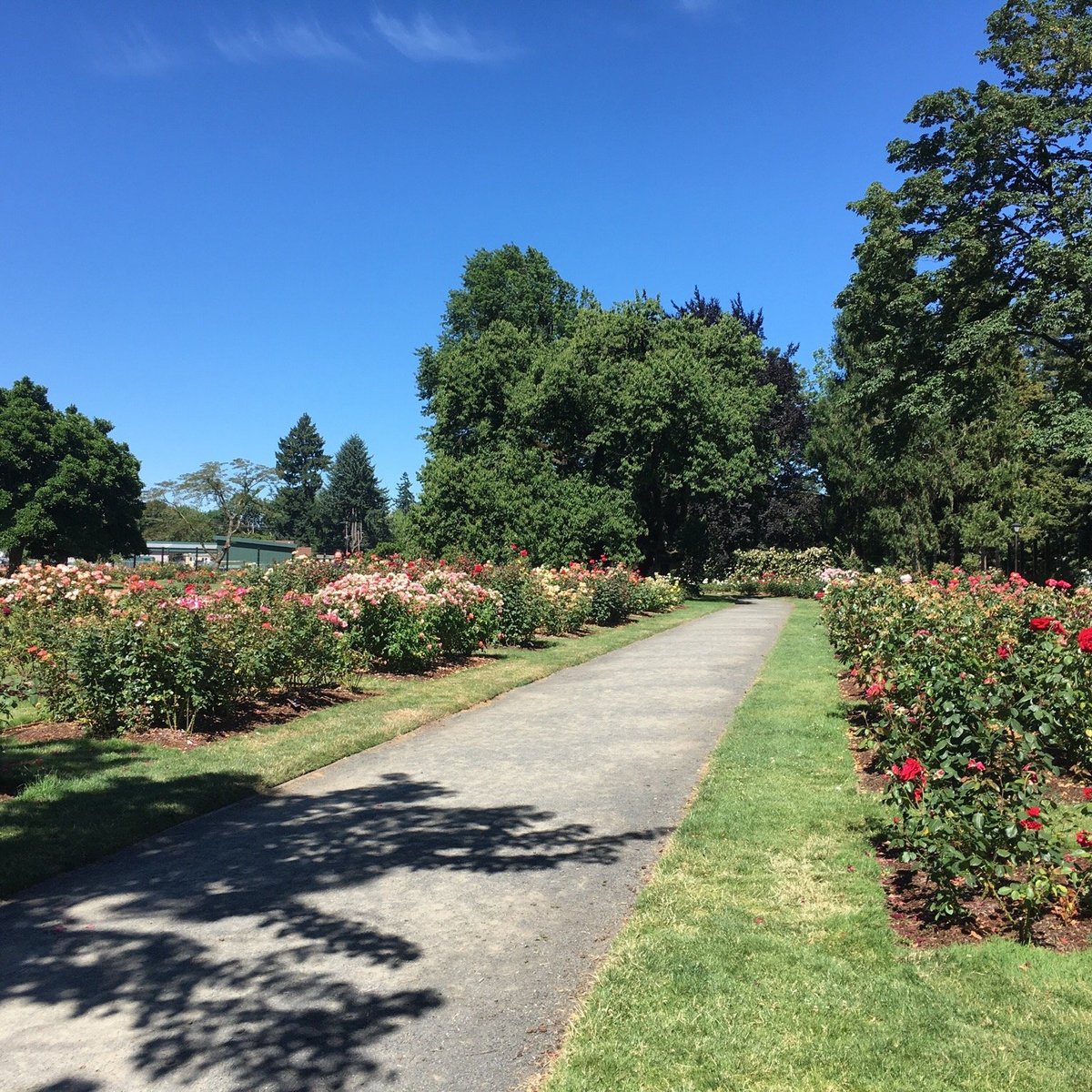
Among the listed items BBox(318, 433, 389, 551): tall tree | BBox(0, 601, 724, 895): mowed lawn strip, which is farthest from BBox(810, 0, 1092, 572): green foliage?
BBox(318, 433, 389, 551): tall tree

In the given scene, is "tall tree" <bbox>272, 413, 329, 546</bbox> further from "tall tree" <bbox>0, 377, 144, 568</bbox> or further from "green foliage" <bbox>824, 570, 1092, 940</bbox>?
"green foliage" <bbox>824, 570, 1092, 940</bbox>

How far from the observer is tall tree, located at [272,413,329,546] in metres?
121

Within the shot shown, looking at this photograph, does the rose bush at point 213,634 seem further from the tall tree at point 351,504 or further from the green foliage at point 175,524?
the tall tree at point 351,504

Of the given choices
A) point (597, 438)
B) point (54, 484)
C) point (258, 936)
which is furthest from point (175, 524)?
point (258, 936)

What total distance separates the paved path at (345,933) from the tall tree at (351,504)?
10985 cm

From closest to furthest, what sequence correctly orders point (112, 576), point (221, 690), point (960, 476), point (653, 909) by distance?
1. point (653, 909)
2. point (221, 690)
3. point (112, 576)
4. point (960, 476)

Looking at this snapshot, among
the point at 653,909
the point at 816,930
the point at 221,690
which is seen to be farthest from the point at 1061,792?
the point at 221,690

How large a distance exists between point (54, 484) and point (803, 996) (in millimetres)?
45379

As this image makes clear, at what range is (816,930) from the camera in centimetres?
379

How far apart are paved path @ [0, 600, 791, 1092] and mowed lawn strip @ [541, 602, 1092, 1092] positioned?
245mm

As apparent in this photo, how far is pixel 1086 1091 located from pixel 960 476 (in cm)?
2842

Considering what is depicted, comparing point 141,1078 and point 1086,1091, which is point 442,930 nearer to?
point 141,1078

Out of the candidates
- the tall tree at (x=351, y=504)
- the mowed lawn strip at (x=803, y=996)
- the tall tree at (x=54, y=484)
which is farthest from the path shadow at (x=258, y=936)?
the tall tree at (x=351, y=504)

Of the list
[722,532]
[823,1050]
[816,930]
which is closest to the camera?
[823,1050]
